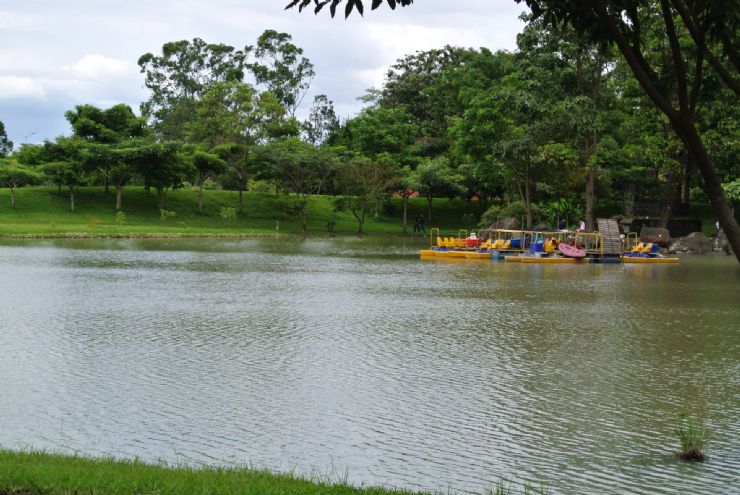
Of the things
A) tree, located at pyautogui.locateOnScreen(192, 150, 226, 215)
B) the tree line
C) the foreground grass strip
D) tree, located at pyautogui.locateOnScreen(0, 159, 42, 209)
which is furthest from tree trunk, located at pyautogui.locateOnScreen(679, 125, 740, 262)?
tree, located at pyautogui.locateOnScreen(192, 150, 226, 215)

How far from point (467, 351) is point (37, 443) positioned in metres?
8.29

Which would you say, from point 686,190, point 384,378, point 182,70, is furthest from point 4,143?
point 384,378

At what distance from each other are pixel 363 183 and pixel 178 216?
45.8 ft

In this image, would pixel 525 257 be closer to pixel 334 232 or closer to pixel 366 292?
pixel 366 292

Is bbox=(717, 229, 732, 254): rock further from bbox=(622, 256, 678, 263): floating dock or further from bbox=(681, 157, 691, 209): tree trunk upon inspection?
bbox=(622, 256, 678, 263): floating dock

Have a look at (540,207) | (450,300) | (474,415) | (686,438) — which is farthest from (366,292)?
(540,207)

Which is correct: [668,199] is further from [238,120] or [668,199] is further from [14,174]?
[14,174]

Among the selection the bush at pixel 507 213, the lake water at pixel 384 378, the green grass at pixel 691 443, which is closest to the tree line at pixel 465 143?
the bush at pixel 507 213

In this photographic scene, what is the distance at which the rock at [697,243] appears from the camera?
48406mm

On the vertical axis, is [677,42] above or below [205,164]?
below

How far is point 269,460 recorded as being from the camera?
9070mm

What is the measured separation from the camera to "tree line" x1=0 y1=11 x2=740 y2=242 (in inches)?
1849

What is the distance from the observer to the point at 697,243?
48.7 m

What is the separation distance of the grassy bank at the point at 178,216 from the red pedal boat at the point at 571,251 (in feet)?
81.9
